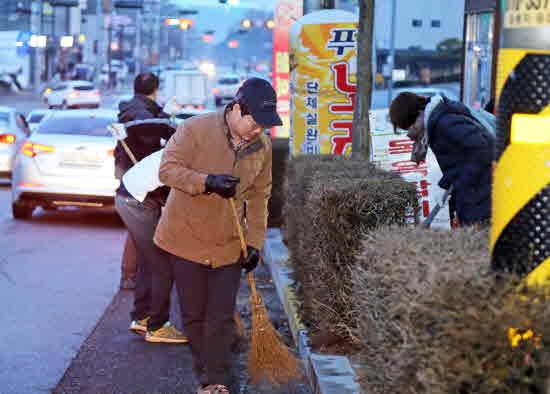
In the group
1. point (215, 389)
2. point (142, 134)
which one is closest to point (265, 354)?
point (215, 389)

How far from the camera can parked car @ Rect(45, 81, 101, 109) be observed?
5125cm

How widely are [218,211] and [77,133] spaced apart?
8353 mm

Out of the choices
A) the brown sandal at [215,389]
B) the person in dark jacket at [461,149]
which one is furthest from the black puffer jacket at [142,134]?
the person in dark jacket at [461,149]

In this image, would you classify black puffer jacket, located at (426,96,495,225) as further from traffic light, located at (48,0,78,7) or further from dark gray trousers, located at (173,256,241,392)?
traffic light, located at (48,0,78,7)

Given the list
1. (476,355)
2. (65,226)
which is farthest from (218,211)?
(65,226)

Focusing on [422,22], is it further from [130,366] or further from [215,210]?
[215,210]

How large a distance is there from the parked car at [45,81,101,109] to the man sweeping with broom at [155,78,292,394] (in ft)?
151

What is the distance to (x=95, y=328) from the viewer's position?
7.55 meters

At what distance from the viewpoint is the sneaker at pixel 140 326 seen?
23.8 ft

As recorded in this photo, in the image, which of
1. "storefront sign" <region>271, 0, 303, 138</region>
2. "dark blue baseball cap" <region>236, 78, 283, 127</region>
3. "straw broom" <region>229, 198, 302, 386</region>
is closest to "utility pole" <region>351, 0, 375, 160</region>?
"straw broom" <region>229, 198, 302, 386</region>

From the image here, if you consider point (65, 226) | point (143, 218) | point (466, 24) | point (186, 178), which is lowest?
point (65, 226)

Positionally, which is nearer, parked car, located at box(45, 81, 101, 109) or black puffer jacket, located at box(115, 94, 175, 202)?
black puffer jacket, located at box(115, 94, 175, 202)

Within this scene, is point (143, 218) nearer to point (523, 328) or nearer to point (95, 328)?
point (95, 328)

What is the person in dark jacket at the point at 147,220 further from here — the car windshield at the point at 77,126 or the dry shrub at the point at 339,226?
the car windshield at the point at 77,126
